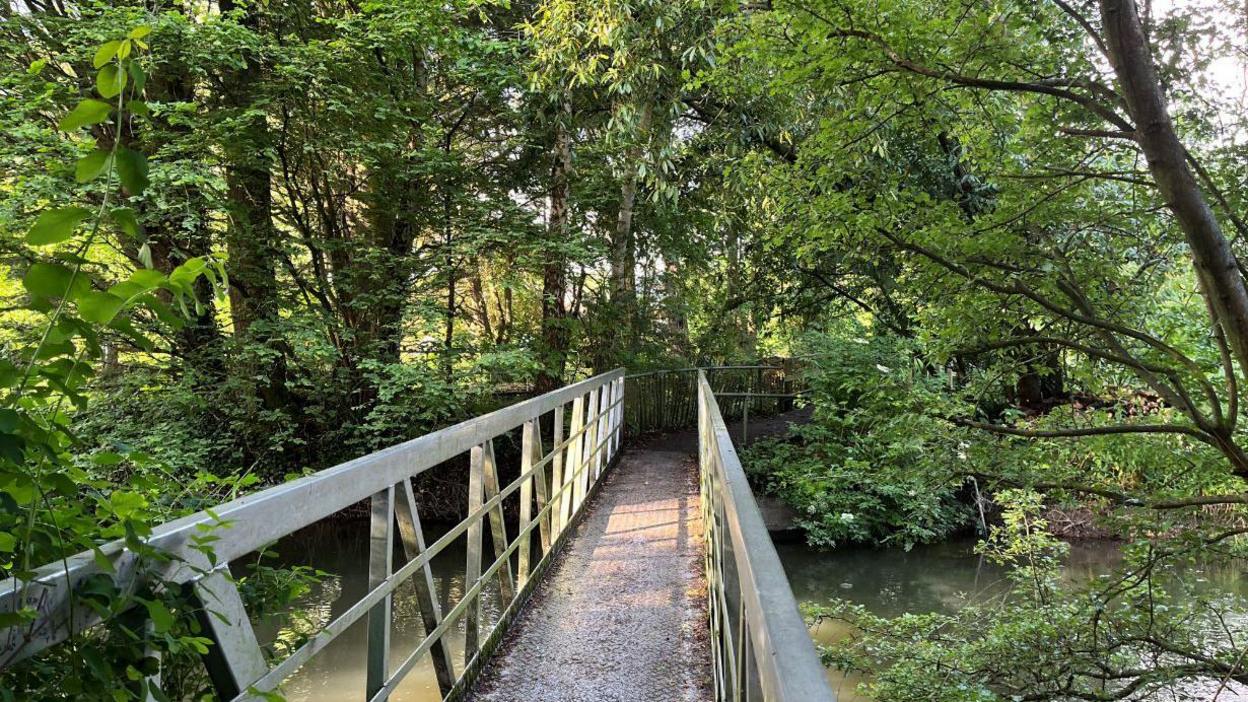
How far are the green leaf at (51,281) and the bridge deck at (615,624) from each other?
7.54ft

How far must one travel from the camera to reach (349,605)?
8523 mm

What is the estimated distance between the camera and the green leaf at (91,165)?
3.19ft

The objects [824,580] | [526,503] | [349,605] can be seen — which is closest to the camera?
[526,503]

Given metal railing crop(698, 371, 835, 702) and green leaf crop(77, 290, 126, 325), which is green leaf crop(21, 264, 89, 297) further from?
metal railing crop(698, 371, 835, 702)

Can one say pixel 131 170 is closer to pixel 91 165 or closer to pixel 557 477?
pixel 91 165

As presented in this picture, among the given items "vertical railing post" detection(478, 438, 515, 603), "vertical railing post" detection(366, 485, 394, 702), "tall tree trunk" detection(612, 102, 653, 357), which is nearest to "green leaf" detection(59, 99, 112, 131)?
"vertical railing post" detection(366, 485, 394, 702)

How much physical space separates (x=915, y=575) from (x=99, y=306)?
10.7m

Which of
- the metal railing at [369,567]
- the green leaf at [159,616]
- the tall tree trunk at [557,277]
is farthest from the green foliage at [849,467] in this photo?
the green leaf at [159,616]

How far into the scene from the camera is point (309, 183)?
984 cm

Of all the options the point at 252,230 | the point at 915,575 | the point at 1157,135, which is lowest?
the point at 915,575

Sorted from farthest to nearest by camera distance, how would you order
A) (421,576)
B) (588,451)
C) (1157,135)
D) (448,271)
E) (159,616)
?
(448,271) → (588,451) → (1157,135) → (421,576) → (159,616)

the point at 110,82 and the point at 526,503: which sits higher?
the point at 110,82

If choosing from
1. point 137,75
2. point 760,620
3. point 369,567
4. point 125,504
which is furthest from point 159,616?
point 369,567

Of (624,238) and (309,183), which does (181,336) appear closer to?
(309,183)
